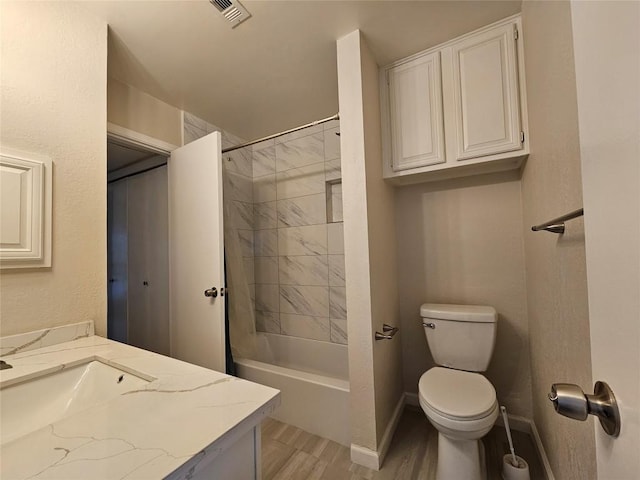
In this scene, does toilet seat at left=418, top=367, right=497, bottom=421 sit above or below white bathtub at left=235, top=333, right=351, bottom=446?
above

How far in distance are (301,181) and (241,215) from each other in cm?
68

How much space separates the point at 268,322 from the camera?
8.71ft

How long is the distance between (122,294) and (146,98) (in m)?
1.87

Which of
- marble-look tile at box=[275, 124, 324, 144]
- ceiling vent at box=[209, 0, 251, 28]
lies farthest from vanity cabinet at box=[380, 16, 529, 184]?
ceiling vent at box=[209, 0, 251, 28]

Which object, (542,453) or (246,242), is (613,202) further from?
(246,242)

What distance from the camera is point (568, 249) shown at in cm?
95

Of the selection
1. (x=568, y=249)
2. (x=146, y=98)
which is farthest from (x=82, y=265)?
(x=568, y=249)

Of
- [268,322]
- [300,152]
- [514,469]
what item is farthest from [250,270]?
[514,469]

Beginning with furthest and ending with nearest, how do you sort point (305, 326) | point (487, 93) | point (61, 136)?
point (305, 326)
point (487, 93)
point (61, 136)

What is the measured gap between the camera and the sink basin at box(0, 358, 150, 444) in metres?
0.78

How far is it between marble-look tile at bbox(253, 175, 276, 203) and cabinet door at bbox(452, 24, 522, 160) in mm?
1686

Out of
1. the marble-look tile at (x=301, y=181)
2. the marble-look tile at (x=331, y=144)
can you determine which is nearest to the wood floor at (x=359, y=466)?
the marble-look tile at (x=301, y=181)

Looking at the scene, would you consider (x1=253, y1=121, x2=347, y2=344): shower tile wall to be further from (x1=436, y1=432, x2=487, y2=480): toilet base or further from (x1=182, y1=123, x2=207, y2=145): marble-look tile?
(x1=436, y1=432, x2=487, y2=480): toilet base

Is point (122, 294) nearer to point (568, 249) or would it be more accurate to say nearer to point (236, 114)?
point (236, 114)
